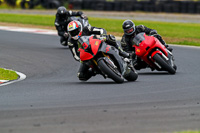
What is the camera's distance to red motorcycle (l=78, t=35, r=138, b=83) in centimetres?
895

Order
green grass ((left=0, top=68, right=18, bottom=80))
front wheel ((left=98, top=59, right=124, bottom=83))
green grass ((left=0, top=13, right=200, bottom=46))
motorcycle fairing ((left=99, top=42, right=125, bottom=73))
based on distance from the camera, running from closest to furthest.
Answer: front wheel ((left=98, top=59, right=124, bottom=83)) < motorcycle fairing ((left=99, top=42, right=125, bottom=73)) < green grass ((left=0, top=68, right=18, bottom=80)) < green grass ((left=0, top=13, right=200, bottom=46))

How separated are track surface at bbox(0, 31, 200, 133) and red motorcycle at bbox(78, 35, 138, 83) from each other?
0.26m

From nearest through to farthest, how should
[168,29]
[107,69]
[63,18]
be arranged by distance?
1. [107,69]
2. [63,18]
3. [168,29]

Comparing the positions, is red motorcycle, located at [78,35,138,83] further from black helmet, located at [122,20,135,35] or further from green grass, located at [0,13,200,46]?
green grass, located at [0,13,200,46]

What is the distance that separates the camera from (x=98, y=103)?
23.4ft

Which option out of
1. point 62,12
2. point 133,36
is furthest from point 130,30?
point 62,12

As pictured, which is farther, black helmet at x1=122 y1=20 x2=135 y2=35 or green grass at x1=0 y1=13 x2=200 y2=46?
green grass at x1=0 y1=13 x2=200 y2=46

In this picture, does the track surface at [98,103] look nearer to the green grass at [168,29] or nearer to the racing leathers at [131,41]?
the racing leathers at [131,41]

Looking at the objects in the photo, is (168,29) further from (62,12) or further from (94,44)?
(94,44)

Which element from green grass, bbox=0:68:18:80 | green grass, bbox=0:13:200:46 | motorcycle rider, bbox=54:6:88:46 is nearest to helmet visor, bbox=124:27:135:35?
green grass, bbox=0:68:18:80

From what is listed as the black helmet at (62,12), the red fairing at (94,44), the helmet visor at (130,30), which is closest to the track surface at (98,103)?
the red fairing at (94,44)

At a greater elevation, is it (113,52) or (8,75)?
(113,52)

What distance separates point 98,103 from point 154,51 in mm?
4003

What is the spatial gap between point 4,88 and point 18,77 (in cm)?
194
